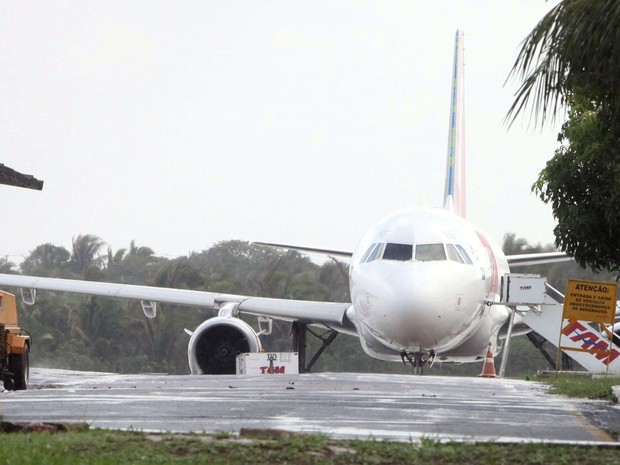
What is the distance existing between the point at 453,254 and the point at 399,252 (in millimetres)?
1099

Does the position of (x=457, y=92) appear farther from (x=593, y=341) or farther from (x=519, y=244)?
(x=519, y=244)

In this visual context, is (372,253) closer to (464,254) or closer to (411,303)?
(464,254)

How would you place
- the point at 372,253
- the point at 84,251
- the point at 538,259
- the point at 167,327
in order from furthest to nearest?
the point at 84,251
the point at 167,327
the point at 538,259
the point at 372,253

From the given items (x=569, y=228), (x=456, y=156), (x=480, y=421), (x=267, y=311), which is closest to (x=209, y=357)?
(x=267, y=311)

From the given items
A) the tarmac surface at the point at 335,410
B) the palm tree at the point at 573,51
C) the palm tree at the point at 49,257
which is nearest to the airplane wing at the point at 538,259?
the tarmac surface at the point at 335,410

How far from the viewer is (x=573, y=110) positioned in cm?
2000

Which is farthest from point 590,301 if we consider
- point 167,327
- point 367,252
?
point 167,327

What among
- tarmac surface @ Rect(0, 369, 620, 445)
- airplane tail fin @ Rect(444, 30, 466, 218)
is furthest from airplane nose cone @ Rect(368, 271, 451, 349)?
airplane tail fin @ Rect(444, 30, 466, 218)

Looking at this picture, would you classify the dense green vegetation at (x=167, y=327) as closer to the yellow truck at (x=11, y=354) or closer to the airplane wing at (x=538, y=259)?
the airplane wing at (x=538, y=259)

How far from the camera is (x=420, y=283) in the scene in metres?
25.1

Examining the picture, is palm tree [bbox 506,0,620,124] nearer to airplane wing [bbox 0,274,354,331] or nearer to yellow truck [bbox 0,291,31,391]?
yellow truck [bbox 0,291,31,391]

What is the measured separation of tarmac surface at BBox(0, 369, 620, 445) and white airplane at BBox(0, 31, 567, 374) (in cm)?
657

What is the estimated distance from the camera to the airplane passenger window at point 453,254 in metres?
26.3

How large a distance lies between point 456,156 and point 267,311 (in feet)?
24.7
